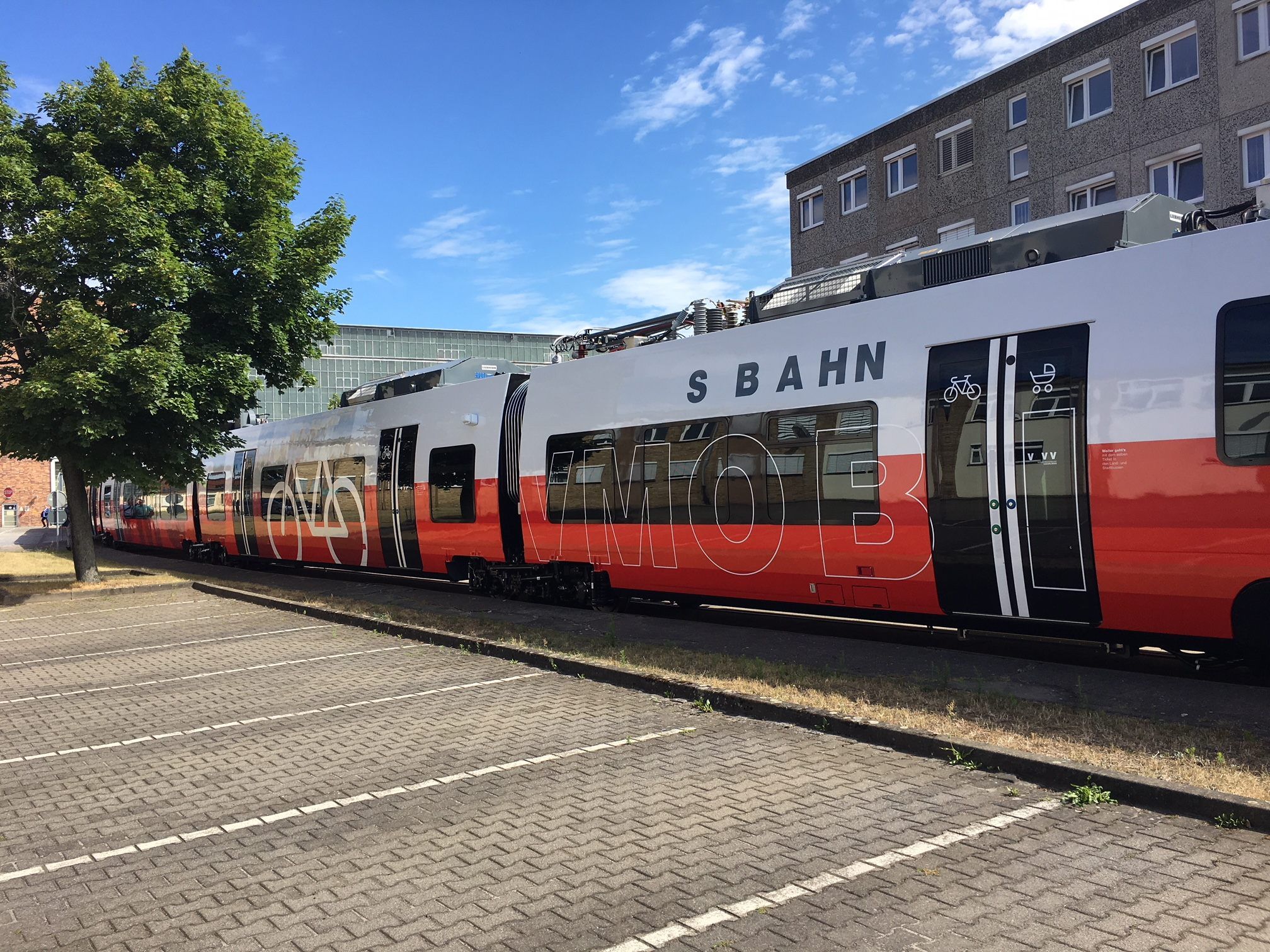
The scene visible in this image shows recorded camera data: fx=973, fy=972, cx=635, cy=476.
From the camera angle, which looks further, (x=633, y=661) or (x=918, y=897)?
(x=633, y=661)

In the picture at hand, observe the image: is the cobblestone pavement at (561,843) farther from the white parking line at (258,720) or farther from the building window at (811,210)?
the building window at (811,210)

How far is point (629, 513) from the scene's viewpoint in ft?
39.8

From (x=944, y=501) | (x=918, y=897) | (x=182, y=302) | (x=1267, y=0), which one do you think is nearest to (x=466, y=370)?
(x=182, y=302)

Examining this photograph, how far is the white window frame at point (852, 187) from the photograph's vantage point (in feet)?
113

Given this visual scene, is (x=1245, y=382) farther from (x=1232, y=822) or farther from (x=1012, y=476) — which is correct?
(x=1232, y=822)

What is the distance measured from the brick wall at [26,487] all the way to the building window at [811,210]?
211ft

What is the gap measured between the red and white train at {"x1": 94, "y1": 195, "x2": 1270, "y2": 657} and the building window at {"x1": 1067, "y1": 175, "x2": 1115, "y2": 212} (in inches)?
757

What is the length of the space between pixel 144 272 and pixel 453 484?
6344mm

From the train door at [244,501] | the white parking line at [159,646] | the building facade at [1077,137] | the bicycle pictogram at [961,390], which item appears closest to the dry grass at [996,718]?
the bicycle pictogram at [961,390]

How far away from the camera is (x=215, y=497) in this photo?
25375mm

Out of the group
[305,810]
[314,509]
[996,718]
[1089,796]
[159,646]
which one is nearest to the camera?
[1089,796]

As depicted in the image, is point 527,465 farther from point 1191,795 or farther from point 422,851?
point 1191,795

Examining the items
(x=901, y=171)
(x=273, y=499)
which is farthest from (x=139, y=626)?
(x=901, y=171)

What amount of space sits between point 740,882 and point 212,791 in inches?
137
